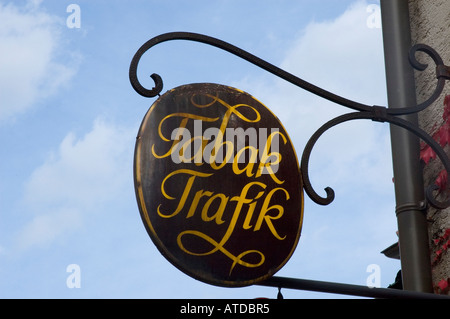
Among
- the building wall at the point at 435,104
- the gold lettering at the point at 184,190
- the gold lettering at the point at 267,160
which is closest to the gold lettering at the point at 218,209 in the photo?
the gold lettering at the point at 184,190

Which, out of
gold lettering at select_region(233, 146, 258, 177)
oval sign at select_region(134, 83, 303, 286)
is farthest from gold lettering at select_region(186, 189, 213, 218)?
gold lettering at select_region(233, 146, 258, 177)

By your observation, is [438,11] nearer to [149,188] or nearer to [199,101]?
[199,101]

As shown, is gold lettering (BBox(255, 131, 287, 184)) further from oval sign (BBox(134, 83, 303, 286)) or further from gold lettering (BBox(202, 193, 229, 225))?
gold lettering (BBox(202, 193, 229, 225))

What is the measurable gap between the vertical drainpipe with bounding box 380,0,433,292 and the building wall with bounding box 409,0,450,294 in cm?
5

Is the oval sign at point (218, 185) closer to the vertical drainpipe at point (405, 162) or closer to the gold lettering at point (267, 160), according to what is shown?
the gold lettering at point (267, 160)

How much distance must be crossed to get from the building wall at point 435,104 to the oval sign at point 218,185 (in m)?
1.23

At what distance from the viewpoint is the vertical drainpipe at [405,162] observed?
481 centimetres

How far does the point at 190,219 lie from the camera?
367 centimetres

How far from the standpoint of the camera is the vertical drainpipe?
4.81 meters

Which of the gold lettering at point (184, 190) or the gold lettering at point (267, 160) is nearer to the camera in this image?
the gold lettering at point (184, 190)

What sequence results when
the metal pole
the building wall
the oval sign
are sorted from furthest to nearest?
the building wall
the metal pole
the oval sign
